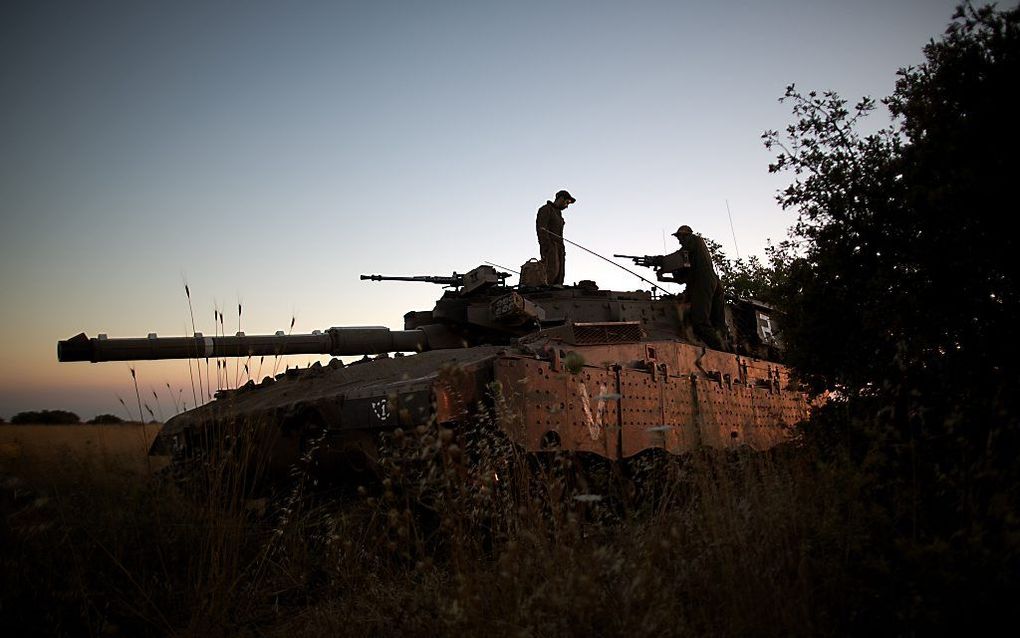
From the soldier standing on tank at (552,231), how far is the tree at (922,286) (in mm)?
4613

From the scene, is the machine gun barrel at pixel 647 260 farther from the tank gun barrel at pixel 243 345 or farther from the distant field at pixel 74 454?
the distant field at pixel 74 454

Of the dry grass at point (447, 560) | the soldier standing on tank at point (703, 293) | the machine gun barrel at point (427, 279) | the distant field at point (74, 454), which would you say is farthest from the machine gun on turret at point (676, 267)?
the distant field at point (74, 454)

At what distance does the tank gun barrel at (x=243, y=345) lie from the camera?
25.3ft

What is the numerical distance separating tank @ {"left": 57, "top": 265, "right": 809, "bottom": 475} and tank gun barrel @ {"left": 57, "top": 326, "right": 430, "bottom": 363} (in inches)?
0.6

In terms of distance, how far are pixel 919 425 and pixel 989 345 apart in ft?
2.25

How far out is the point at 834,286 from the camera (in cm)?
573

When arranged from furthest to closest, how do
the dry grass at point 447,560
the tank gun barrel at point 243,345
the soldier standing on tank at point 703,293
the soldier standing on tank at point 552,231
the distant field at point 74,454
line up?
1. the soldier standing on tank at point 552,231
2. the soldier standing on tank at point 703,293
3. the tank gun barrel at point 243,345
4. the distant field at point 74,454
5. the dry grass at point 447,560

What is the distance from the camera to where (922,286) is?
5.02 meters

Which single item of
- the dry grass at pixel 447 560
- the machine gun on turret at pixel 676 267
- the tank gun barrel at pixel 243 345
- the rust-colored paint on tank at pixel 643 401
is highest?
the machine gun on turret at pixel 676 267

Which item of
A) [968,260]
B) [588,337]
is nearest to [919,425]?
[968,260]

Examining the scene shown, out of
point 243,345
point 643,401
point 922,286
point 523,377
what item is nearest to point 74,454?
point 243,345

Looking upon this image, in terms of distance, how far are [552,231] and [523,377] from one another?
17.1ft

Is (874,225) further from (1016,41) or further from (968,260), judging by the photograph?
(1016,41)

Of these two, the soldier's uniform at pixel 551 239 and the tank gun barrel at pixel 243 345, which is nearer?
the tank gun barrel at pixel 243 345
